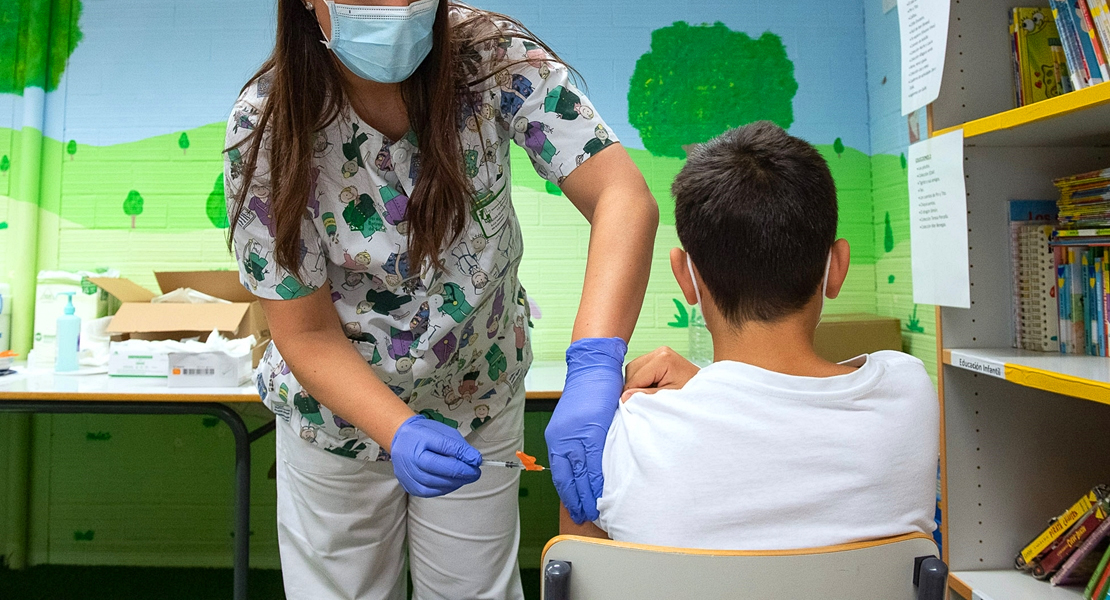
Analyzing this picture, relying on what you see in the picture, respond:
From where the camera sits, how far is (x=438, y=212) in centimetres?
103

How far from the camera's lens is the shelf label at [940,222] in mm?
1305

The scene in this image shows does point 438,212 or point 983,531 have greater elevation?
point 438,212

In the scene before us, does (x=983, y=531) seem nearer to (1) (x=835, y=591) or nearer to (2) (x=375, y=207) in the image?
(1) (x=835, y=591)

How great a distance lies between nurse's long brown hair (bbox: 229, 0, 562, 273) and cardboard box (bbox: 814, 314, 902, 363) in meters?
1.53

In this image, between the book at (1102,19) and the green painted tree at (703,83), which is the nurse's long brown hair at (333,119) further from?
the green painted tree at (703,83)

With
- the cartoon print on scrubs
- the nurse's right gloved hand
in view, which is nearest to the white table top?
the cartoon print on scrubs

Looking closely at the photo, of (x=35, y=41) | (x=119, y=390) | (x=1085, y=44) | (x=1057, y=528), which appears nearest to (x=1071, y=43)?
(x=1085, y=44)

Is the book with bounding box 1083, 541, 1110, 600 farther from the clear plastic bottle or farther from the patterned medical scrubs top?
the clear plastic bottle

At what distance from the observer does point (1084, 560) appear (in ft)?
4.06

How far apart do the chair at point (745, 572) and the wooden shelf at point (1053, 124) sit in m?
0.72

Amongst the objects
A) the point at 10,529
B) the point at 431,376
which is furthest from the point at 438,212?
the point at 10,529

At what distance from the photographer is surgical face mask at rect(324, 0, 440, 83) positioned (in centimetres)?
97

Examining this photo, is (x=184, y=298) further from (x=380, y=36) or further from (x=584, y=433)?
(x=584, y=433)

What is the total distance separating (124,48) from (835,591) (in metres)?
3.07
